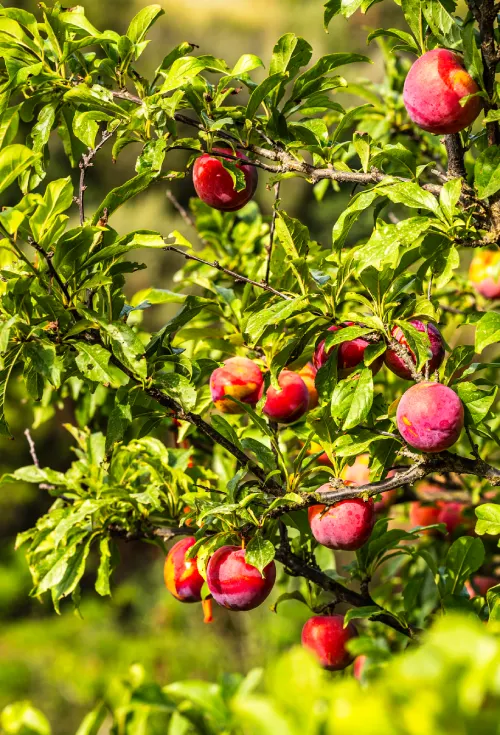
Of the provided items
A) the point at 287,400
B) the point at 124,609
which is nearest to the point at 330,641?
the point at 287,400

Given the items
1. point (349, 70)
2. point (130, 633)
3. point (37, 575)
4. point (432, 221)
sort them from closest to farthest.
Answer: point (432, 221)
point (37, 575)
point (130, 633)
point (349, 70)

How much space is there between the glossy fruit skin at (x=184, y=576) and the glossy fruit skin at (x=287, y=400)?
0.18m

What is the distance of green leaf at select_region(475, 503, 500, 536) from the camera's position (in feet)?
2.28

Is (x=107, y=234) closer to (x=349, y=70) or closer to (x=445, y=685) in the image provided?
(x=445, y=685)

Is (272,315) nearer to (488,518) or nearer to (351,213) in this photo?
(351,213)

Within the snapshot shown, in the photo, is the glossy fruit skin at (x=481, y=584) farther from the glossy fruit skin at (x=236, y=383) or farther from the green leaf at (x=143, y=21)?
the green leaf at (x=143, y=21)

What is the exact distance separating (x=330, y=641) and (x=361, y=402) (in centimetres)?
35

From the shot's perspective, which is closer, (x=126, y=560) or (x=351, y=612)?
(x=351, y=612)

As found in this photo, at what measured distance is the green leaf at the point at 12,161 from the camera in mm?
608

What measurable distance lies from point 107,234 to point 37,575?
0.43 m

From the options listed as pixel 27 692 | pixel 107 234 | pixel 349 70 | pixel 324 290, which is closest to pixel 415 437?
pixel 324 290

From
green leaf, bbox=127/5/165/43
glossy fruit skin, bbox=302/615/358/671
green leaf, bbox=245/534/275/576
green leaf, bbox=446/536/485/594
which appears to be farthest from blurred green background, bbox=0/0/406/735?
green leaf, bbox=127/5/165/43

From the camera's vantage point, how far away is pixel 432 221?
2.08ft

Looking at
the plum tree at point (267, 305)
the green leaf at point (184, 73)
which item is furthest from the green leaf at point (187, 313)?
the green leaf at point (184, 73)
